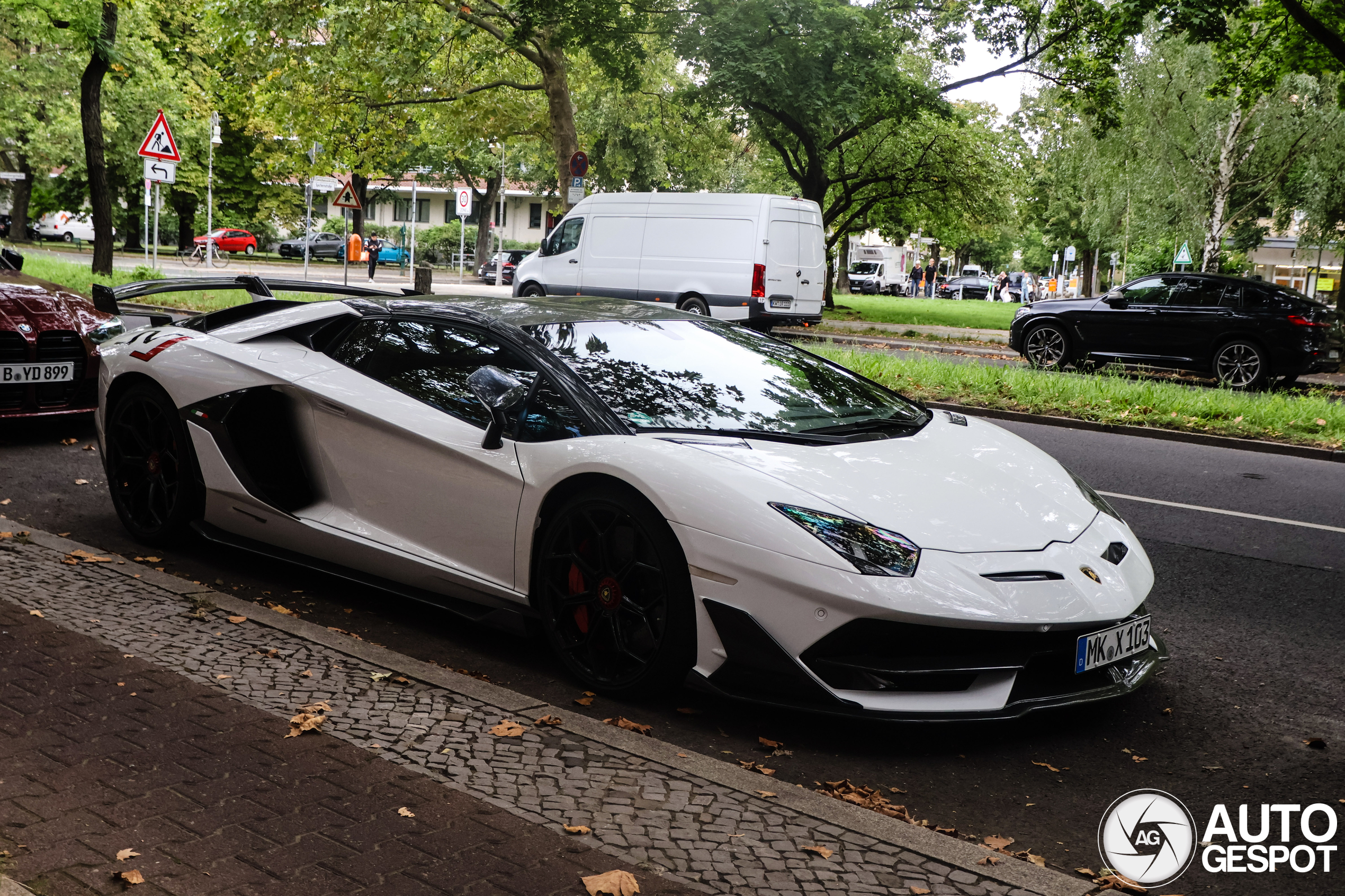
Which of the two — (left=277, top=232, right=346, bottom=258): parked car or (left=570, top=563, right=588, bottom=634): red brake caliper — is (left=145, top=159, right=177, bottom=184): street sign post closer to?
(left=570, top=563, right=588, bottom=634): red brake caliper

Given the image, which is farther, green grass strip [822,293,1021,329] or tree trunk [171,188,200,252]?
tree trunk [171,188,200,252]

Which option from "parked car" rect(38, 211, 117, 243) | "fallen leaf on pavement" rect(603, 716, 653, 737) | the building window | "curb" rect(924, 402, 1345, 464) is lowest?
"fallen leaf on pavement" rect(603, 716, 653, 737)

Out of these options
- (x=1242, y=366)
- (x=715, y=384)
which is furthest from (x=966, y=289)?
(x=715, y=384)

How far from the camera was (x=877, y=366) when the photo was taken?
14453mm

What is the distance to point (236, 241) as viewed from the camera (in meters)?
53.4

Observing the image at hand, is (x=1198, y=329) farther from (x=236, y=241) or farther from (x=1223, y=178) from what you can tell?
(x=236, y=241)

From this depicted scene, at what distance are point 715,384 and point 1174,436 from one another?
8.41 metres

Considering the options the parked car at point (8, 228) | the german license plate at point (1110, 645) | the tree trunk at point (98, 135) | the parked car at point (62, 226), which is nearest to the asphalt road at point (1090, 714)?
the german license plate at point (1110, 645)

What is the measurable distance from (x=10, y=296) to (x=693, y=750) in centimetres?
676

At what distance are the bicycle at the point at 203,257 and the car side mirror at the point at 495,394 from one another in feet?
114

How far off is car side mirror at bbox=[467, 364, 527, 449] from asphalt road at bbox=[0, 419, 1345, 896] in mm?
852

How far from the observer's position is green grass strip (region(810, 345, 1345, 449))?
38.3 feet

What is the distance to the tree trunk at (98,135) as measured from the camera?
2119 cm

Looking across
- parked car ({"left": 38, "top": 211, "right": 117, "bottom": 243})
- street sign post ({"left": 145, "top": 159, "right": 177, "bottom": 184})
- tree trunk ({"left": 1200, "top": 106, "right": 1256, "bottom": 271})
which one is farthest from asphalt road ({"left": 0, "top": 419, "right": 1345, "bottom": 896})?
parked car ({"left": 38, "top": 211, "right": 117, "bottom": 243})
